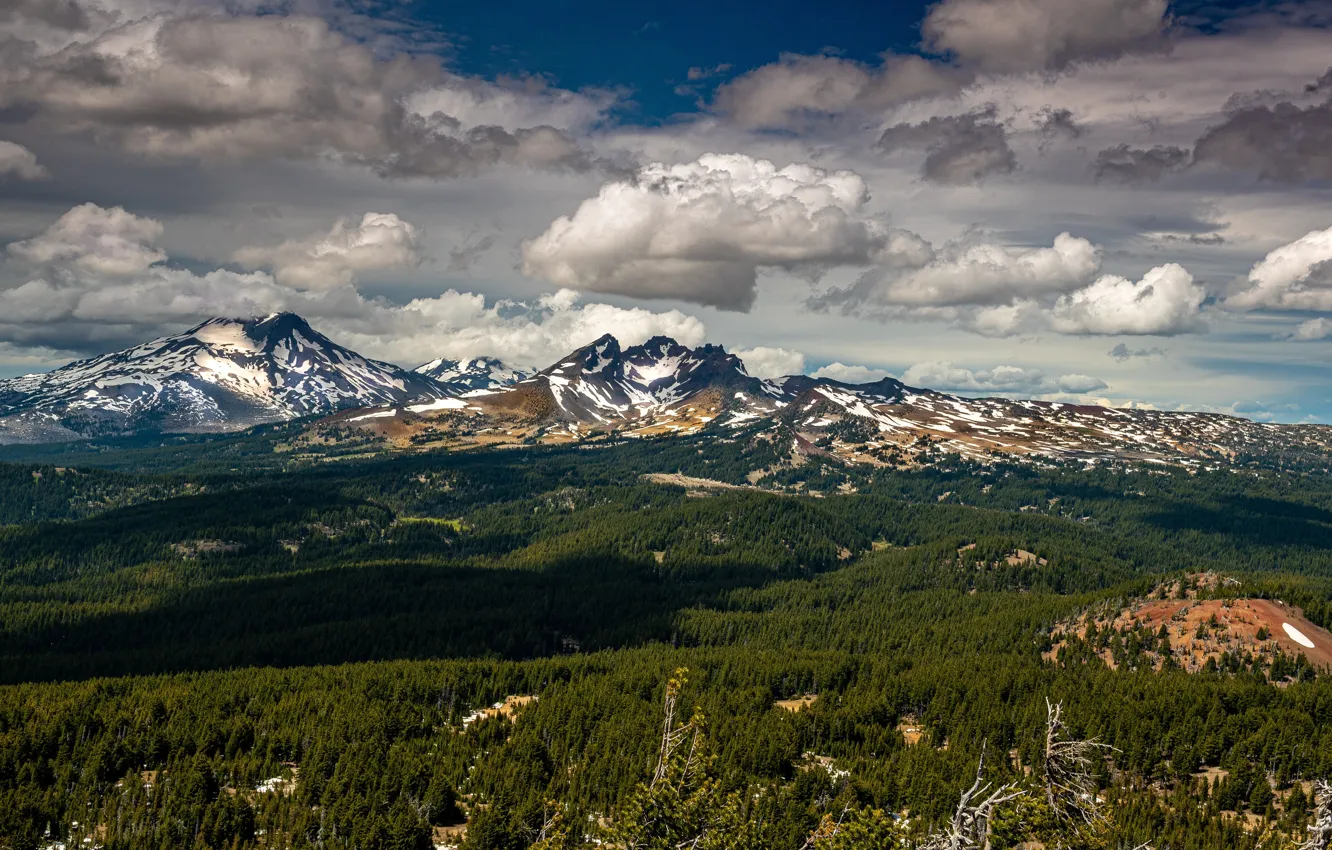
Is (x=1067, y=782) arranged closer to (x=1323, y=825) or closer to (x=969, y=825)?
(x=969, y=825)

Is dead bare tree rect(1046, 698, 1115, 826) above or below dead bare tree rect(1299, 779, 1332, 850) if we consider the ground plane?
above

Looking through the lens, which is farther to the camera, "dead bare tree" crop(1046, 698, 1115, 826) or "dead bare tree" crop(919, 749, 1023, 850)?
"dead bare tree" crop(919, 749, 1023, 850)

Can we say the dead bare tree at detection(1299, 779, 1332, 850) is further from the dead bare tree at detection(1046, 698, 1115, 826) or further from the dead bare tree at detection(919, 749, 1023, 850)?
the dead bare tree at detection(919, 749, 1023, 850)

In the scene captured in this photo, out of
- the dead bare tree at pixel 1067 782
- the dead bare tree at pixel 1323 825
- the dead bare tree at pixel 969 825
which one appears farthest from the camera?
the dead bare tree at pixel 1323 825

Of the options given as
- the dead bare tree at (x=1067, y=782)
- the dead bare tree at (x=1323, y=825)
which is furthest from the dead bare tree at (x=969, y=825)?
the dead bare tree at (x=1323, y=825)

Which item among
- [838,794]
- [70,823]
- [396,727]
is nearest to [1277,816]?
[838,794]

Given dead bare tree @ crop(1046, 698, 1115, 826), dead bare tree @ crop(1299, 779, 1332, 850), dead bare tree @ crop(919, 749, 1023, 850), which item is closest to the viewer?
dead bare tree @ crop(1046, 698, 1115, 826)

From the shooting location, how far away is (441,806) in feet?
408

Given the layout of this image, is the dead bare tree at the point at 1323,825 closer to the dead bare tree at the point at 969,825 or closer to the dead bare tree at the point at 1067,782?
the dead bare tree at the point at 1067,782

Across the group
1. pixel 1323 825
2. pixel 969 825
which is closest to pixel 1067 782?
pixel 969 825

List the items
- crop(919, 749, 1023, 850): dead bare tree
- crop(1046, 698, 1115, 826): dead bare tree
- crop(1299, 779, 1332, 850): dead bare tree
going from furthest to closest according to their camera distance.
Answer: crop(1299, 779, 1332, 850): dead bare tree → crop(919, 749, 1023, 850): dead bare tree → crop(1046, 698, 1115, 826): dead bare tree

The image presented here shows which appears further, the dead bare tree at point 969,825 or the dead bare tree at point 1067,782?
the dead bare tree at point 969,825

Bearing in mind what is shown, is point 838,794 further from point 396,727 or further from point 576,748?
point 396,727

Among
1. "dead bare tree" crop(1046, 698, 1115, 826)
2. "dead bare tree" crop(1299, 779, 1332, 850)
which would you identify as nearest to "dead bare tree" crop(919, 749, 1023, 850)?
"dead bare tree" crop(1046, 698, 1115, 826)
